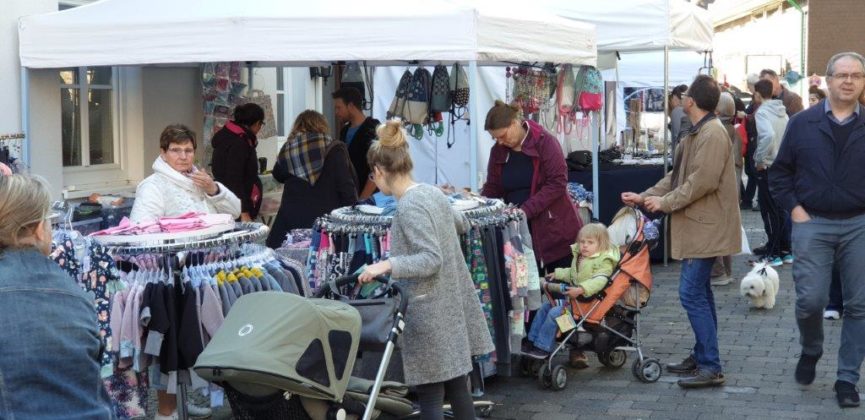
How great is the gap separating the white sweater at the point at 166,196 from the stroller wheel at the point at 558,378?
7.55 ft

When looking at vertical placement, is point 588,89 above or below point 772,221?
above

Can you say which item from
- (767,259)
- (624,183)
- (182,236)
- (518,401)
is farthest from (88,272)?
(767,259)

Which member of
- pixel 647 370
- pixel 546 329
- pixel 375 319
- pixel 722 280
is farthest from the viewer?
pixel 722 280

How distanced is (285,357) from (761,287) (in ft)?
20.5

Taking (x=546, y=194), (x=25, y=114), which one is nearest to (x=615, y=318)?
(x=546, y=194)

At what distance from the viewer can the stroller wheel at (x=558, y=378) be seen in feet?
23.2

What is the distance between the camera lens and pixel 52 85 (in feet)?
28.1

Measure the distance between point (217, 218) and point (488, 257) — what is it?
157 cm

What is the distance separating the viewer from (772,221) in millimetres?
12133

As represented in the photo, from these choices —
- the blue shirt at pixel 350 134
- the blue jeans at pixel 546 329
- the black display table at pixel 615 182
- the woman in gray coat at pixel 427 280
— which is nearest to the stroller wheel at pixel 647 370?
Result: the blue jeans at pixel 546 329

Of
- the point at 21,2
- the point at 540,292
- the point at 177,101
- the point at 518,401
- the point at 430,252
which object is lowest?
the point at 518,401

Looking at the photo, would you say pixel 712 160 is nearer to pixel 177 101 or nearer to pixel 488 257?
pixel 488 257

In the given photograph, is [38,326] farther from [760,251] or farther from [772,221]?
[760,251]

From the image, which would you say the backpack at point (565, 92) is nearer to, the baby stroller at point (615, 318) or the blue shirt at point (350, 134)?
the blue shirt at point (350, 134)
